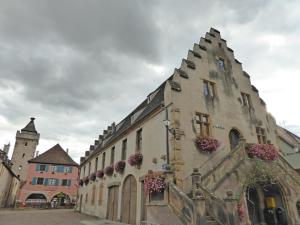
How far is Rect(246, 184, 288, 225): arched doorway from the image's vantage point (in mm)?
12664

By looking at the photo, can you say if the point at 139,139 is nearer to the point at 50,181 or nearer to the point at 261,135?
the point at 261,135

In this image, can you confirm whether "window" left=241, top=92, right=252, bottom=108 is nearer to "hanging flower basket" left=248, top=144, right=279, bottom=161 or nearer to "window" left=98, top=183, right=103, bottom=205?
"hanging flower basket" left=248, top=144, right=279, bottom=161

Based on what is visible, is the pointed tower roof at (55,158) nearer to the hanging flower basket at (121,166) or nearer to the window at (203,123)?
the hanging flower basket at (121,166)

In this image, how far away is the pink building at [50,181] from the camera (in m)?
42.8

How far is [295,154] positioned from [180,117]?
1407 centimetres

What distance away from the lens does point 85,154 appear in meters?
35.3

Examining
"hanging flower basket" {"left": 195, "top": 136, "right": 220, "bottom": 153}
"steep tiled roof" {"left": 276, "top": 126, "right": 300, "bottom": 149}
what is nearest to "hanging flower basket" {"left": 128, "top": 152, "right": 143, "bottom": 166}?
"hanging flower basket" {"left": 195, "top": 136, "right": 220, "bottom": 153}

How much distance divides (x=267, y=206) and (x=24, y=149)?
51108 millimetres

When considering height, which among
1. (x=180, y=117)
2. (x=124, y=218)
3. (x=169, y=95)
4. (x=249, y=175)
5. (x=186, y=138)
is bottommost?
(x=124, y=218)

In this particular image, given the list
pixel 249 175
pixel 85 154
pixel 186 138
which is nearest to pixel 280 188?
pixel 249 175

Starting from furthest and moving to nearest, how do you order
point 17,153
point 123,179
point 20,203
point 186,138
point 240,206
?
point 17,153
point 20,203
point 123,179
point 186,138
point 240,206

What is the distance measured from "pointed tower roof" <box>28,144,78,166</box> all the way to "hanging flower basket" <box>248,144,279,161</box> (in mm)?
41712

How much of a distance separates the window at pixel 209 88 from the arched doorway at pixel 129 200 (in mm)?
7691

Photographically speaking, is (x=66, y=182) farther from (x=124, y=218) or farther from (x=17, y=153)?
(x=124, y=218)
